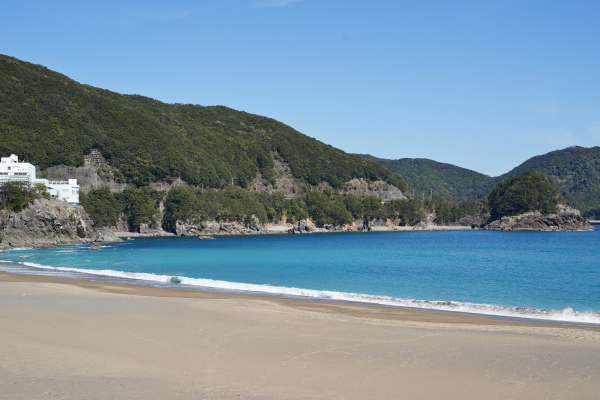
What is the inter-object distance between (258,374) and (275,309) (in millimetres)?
8522

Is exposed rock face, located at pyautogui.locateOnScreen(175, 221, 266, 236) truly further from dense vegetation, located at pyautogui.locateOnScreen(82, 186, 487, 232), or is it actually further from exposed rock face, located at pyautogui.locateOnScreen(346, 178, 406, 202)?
exposed rock face, located at pyautogui.locateOnScreen(346, 178, 406, 202)

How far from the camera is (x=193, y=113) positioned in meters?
190

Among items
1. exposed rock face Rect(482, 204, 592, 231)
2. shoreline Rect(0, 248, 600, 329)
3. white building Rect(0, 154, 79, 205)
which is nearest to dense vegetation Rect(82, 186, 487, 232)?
white building Rect(0, 154, 79, 205)

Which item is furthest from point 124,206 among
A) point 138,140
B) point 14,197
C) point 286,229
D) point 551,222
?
point 551,222

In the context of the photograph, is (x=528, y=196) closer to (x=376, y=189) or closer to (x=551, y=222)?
(x=551, y=222)

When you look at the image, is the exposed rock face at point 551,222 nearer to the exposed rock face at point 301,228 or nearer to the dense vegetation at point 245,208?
the dense vegetation at point 245,208

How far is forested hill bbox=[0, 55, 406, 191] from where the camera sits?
112750mm

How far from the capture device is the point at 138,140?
13062 centimetres

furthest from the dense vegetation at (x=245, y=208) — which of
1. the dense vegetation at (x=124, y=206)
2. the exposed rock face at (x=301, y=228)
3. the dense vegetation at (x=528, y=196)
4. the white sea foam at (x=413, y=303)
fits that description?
the white sea foam at (x=413, y=303)

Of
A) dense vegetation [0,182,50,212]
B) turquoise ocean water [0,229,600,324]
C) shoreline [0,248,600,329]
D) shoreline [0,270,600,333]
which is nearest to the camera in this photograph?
shoreline [0,270,600,333]

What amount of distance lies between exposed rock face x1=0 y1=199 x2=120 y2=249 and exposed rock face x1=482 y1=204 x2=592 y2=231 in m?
119

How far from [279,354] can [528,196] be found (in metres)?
155

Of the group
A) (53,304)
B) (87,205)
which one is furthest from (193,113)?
(53,304)

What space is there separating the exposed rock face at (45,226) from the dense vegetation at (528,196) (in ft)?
404
